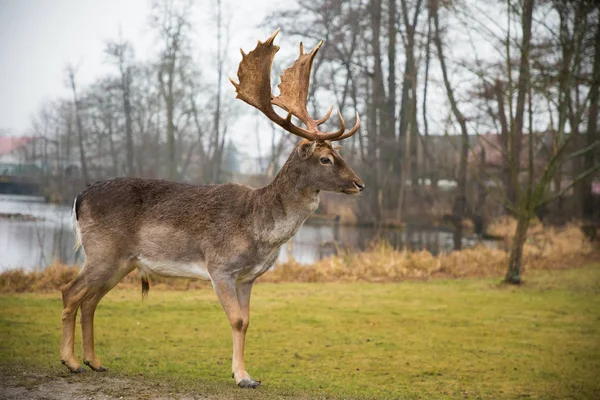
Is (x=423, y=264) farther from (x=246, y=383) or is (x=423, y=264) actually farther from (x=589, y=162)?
(x=246, y=383)

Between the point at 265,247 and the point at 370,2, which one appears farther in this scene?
the point at 370,2

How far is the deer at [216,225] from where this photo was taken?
4.29 metres

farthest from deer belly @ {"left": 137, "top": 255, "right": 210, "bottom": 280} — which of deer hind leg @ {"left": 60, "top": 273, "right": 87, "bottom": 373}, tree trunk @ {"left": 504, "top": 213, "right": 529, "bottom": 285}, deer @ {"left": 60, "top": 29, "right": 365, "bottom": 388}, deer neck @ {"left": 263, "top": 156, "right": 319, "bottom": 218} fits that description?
tree trunk @ {"left": 504, "top": 213, "right": 529, "bottom": 285}

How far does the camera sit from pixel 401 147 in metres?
16.0

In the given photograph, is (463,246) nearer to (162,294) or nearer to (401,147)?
(401,147)

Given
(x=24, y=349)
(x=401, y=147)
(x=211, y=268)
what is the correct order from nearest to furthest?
(x=211, y=268), (x=24, y=349), (x=401, y=147)

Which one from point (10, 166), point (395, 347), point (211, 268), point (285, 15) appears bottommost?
point (395, 347)

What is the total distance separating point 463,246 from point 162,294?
817cm

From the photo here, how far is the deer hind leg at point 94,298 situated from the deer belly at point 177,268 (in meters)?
0.19

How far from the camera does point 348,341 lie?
21.5ft

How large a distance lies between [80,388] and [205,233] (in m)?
1.27

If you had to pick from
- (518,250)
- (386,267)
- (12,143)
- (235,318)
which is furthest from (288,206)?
(386,267)

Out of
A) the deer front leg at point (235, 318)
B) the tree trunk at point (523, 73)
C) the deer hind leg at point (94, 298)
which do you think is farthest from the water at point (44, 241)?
the deer front leg at point (235, 318)

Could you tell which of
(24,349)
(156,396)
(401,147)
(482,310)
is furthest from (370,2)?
(156,396)
